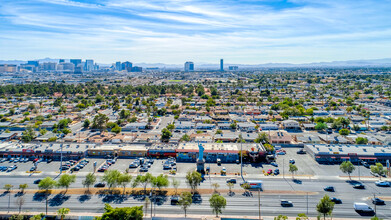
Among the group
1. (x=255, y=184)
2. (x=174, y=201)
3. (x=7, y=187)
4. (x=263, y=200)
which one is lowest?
(x=263, y=200)

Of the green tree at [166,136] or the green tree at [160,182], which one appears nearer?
the green tree at [160,182]

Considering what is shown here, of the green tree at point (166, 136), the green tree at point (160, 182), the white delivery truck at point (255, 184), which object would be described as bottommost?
the white delivery truck at point (255, 184)

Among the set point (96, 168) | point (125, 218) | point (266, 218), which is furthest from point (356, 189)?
point (96, 168)

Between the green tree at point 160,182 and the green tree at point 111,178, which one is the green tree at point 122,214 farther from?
the green tree at point 111,178

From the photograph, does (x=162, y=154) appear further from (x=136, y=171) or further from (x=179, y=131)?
(x=179, y=131)

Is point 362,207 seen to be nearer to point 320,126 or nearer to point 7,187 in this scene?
point 320,126

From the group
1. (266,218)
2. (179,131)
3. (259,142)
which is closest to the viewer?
(266,218)

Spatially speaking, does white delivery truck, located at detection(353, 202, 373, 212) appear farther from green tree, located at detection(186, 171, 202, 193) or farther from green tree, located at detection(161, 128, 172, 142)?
green tree, located at detection(161, 128, 172, 142)

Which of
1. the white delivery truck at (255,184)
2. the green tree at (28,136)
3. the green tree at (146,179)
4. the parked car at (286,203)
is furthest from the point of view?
the green tree at (28,136)

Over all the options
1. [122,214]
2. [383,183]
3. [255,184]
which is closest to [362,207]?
[383,183]

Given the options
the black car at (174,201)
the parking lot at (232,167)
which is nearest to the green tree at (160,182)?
the black car at (174,201)

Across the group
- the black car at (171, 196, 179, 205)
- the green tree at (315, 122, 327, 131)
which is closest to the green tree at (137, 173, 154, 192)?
the black car at (171, 196, 179, 205)
